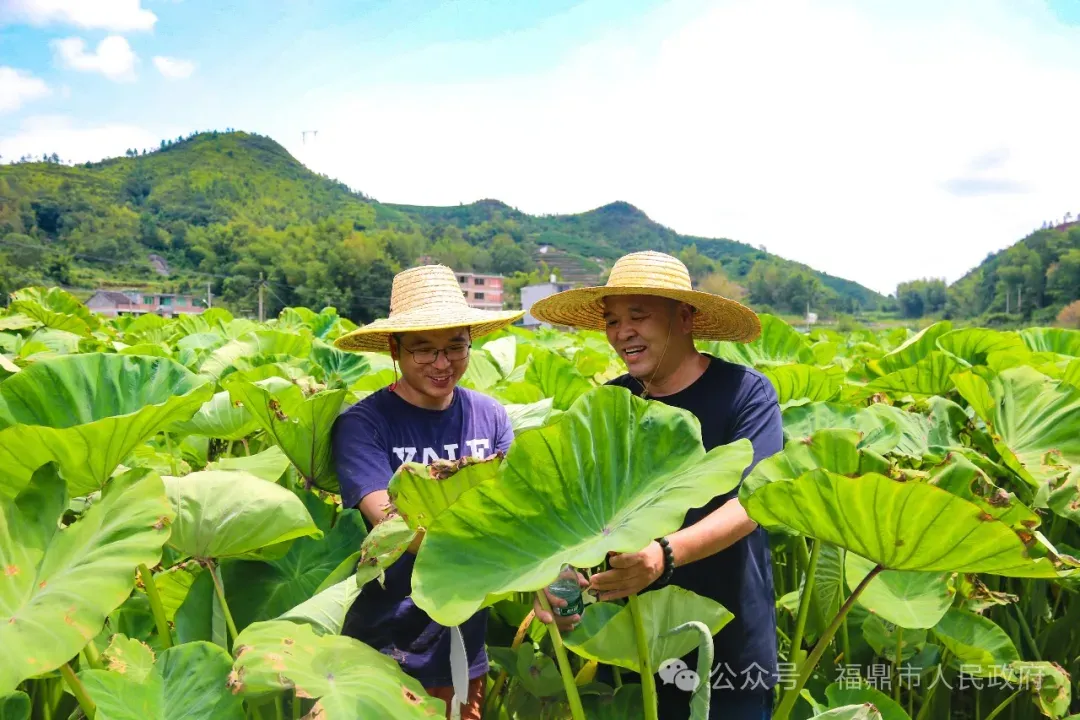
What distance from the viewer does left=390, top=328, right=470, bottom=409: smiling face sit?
1.36 m

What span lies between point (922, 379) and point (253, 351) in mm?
2125

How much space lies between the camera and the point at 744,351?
2.74 metres

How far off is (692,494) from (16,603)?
2.12 ft

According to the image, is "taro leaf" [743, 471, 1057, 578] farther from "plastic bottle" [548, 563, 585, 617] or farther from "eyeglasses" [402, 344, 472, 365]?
"eyeglasses" [402, 344, 472, 365]

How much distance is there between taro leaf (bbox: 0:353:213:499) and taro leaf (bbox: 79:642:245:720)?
Answer: 0.90 ft

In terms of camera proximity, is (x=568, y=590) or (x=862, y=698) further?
(x=862, y=698)

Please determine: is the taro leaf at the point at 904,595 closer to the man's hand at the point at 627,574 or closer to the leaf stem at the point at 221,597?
the man's hand at the point at 627,574

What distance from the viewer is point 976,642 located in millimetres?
1331

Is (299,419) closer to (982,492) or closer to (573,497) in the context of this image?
(573,497)

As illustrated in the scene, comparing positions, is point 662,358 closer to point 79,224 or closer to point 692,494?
point 692,494

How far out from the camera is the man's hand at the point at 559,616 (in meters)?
0.83

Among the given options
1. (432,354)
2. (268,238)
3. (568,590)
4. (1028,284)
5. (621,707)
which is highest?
(268,238)

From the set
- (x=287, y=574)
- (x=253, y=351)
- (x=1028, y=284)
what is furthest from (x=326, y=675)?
(x=1028, y=284)

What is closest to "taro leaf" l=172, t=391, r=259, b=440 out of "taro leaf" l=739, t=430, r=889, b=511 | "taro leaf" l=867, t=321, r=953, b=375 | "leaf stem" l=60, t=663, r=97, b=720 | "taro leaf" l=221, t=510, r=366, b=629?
"taro leaf" l=221, t=510, r=366, b=629
